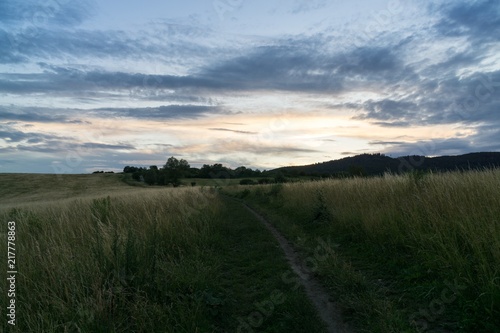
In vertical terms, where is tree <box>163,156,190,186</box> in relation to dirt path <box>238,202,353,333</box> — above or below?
above

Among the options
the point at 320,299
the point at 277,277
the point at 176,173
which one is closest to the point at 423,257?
the point at 320,299

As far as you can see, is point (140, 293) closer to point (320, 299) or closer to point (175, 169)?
point (320, 299)

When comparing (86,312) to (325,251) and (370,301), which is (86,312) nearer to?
(370,301)

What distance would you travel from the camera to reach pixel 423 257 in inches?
233

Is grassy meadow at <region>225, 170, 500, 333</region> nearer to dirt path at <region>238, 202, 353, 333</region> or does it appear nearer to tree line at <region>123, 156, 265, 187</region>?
dirt path at <region>238, 202, 353, 333</region>

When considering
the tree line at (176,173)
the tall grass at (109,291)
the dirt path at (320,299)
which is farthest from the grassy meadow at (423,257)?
the tree line at (176,173)

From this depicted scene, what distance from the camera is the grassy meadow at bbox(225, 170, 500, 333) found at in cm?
416

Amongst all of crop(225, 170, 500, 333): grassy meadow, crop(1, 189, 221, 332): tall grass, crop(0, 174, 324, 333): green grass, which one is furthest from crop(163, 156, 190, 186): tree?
crop(1, 189, 221, 332): tall grass

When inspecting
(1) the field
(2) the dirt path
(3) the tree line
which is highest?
(3) the tree line

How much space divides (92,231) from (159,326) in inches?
162

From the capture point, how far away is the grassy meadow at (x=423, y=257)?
4.16 metres

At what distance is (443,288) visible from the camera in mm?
4805

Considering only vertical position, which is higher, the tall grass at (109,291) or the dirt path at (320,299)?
the tall grass at (109,291)

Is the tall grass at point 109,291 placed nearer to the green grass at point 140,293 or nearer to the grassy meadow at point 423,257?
the green grass at point 140,293
